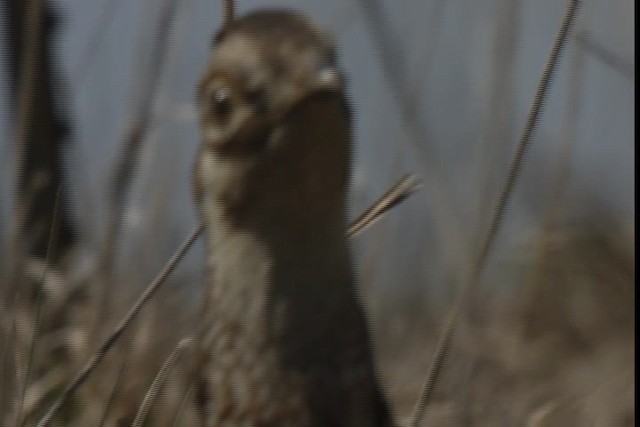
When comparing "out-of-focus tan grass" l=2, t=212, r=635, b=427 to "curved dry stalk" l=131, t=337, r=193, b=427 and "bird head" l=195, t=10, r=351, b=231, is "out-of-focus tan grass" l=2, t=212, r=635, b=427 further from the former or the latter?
"bird head" l=195, t=10, r=351, b=231

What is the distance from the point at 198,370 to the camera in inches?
38.2

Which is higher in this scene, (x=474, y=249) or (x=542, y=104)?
(x=542, y=104)

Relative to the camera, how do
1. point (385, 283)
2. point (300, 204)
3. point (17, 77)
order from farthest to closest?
point (17, 77), point (385, 283), point (300, 204)

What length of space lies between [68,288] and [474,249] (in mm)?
1111

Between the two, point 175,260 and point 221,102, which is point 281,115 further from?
point 175,260

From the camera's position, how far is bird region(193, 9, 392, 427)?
842 millimetres

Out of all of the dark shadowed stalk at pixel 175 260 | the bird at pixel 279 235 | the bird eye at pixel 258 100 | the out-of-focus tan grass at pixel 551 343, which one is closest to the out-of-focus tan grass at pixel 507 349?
the out-of-focus tan grass at pixel 551 343

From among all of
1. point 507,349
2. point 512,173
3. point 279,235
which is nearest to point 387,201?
point 512,173

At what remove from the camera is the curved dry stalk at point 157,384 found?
1128 millimetres

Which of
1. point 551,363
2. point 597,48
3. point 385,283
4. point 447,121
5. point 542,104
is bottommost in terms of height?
point 551,363

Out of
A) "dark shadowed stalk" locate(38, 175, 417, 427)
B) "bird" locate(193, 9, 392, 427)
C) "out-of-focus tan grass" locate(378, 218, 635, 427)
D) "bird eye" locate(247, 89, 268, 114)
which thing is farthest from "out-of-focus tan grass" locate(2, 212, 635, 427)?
"bird eye" locate(247, 89, 268, 114)

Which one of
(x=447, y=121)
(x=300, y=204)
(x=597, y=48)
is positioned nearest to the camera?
(x=300, y=204)

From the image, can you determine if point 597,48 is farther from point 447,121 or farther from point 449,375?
point 449,375

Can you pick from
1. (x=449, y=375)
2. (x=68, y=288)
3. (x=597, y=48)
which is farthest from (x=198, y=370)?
(x=68, y=288)
